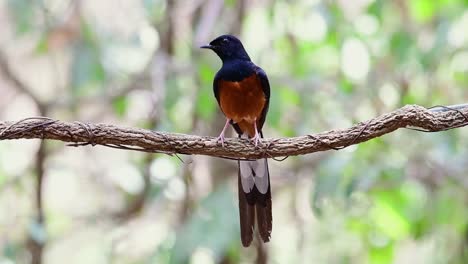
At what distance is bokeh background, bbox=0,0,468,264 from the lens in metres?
4.28

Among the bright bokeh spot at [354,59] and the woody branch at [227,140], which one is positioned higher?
the bright bokeh spot at [354,59]

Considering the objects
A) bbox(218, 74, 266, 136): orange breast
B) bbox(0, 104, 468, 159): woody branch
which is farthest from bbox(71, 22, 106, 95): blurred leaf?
bbox(0, 104, 468, 159): woody branch

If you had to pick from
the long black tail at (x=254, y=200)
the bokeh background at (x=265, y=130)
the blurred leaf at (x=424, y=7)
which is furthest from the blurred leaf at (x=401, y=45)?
the long black tail at (x=254, y=200)

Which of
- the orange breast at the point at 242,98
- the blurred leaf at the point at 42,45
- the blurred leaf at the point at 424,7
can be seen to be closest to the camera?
the orange breast at the point at 242,98

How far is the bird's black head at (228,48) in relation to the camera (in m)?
3.55

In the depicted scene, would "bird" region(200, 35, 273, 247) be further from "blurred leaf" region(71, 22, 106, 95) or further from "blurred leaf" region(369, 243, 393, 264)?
→ "blurred leaf" region(369, 243, 393, 264)

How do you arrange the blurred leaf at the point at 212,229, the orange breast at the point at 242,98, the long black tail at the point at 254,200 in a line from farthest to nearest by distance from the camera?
1. the blurred leaf at the point at 212,229
2. the orange breast at the point at 242,98
3. the long black tail at the point at 254,200

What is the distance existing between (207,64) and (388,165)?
3.81ft

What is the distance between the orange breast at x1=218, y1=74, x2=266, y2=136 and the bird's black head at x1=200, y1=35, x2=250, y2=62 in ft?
0.57

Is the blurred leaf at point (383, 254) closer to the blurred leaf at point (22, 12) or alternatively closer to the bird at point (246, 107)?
the bird at point (246, 107)

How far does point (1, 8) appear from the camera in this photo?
6746 mm

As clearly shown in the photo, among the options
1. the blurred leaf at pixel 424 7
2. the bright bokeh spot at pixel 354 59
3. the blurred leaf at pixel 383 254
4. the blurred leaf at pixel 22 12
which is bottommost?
the blurred leaf at pixel 383 254

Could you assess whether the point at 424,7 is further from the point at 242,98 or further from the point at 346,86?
the point at 242,98

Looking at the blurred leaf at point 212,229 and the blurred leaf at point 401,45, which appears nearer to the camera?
the blurred leaf at point 212,229
